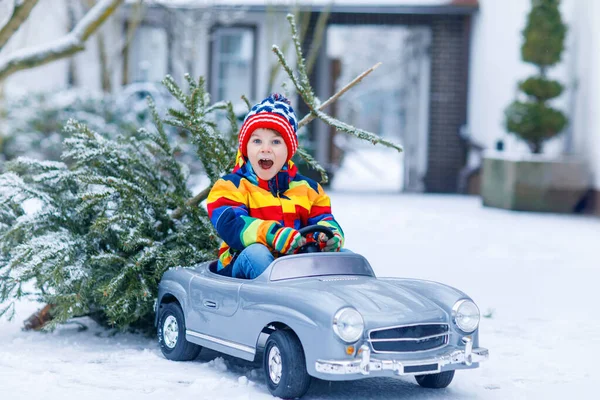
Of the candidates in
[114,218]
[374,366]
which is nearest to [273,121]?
[114,218]

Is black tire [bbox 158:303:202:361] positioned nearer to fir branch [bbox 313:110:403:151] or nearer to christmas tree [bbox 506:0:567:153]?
fir branch [bbox 313:110:403:151]

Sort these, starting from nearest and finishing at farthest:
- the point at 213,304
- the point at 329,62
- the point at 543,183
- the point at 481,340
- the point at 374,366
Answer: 1. the point at 374,366
2. the point at 213,304
3. the point at 481,340
4. the point at 543,183
5. the point at 329,62

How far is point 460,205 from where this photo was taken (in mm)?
15812

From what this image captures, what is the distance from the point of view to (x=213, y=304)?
4898 mm

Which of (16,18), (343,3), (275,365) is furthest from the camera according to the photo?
(343,3)

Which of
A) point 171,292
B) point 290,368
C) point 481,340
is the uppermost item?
point 171,292

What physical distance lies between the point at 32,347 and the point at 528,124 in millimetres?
10353

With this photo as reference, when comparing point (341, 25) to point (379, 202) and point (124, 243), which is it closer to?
point (379, 202)

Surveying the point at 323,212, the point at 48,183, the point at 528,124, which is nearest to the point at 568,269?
the point at 323,212

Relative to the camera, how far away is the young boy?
486cm

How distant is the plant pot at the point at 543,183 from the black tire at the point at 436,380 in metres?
9.93

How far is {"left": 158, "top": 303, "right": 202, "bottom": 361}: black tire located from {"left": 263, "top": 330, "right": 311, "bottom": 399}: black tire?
90 cm

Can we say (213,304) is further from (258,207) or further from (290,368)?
(290,368)

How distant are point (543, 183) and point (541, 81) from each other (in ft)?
4.93
